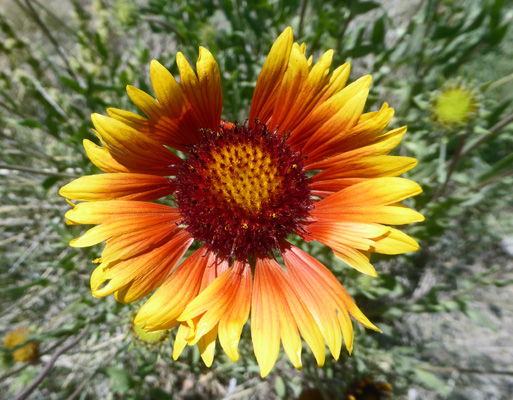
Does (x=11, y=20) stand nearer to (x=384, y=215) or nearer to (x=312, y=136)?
(x=312, y=136)

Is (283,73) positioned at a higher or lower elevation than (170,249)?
higher

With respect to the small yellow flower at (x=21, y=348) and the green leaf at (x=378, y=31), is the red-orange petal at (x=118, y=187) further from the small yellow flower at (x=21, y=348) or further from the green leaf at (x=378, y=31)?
the green leaf at (x=378, y=31)

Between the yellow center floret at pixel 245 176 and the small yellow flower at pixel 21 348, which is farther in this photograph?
the small yellow flower at pixel 21 348

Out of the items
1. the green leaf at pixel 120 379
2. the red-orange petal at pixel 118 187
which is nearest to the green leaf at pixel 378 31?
the red-orange petal at pixel 118 187

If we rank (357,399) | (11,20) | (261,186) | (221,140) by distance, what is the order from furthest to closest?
(11,20)
(357,399)
(221,140)
(261,186)

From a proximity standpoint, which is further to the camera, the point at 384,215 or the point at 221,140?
the point at 221,140

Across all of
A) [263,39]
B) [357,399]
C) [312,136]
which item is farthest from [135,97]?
[357,399]

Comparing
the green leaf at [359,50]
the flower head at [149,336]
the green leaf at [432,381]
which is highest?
the green leaf at [359,50]
